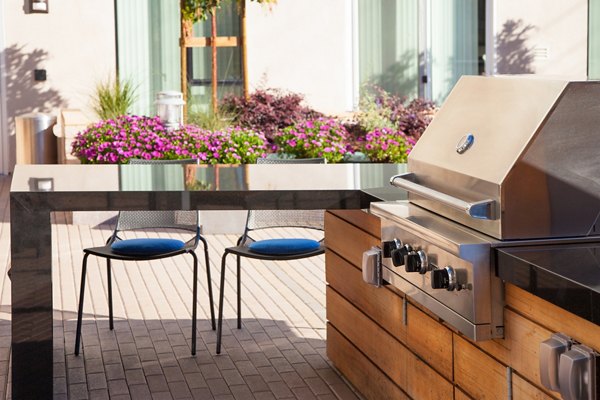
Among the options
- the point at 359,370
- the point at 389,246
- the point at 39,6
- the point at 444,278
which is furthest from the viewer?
the point at 39,6

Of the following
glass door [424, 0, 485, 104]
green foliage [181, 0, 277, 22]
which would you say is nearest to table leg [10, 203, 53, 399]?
green foliage [181, 0, 277, 22]

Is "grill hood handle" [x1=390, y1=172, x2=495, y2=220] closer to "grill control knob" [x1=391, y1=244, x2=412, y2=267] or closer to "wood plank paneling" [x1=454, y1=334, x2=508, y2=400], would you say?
"grill control knob" [x1=391, y1=244, x2=412, y2=267]

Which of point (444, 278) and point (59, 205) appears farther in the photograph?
point (59, 205)

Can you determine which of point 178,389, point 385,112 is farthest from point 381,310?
point 385,112

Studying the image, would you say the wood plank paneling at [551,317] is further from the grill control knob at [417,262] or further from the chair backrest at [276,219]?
the chair backrest at [276,219]

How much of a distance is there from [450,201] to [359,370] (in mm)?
1486

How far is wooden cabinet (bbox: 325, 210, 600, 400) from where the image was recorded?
2.81 m

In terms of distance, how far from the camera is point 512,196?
292cm

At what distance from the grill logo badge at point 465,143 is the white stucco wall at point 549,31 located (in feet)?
34.6

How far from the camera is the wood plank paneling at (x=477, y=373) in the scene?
3.03 metres

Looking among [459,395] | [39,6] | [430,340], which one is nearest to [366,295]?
[430,340]

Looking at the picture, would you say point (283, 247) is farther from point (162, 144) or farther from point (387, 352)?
point (162, 144)

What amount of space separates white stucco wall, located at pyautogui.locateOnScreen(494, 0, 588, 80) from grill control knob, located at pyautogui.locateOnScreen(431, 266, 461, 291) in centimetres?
1090

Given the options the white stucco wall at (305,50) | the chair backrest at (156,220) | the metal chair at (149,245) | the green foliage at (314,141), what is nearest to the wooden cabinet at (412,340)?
the metal chair at (149,245)
